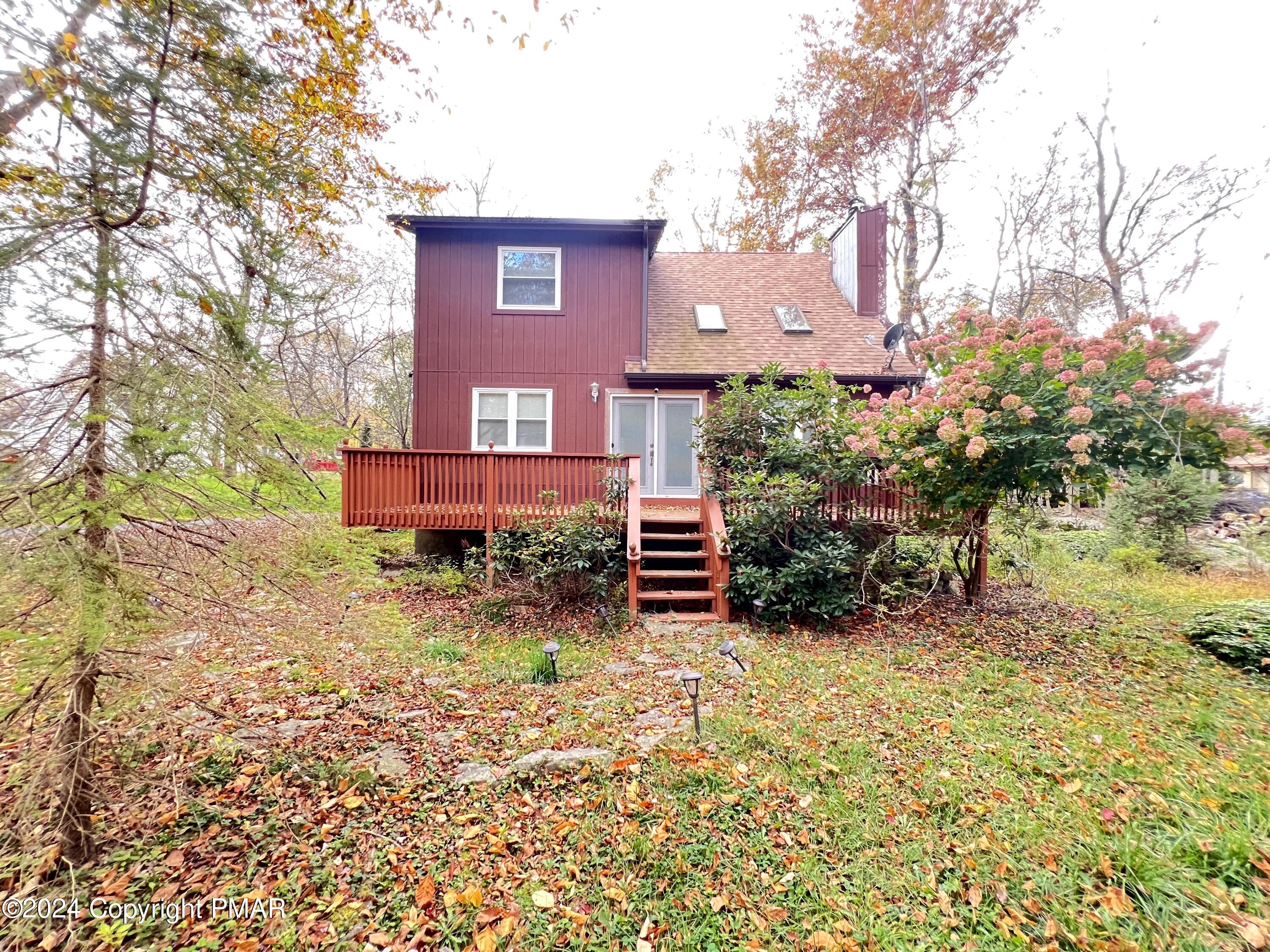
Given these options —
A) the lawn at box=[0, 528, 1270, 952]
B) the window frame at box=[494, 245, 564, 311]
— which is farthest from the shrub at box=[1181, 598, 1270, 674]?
the window frame at box=[494, 245, 564, 311]

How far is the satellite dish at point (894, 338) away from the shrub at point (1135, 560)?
15.7ft

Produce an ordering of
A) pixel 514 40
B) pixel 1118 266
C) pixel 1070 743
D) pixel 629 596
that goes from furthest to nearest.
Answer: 1. pixel 1118 266
2. pixel 629 596
3. pixel 514 40
4. pixel 1070 743

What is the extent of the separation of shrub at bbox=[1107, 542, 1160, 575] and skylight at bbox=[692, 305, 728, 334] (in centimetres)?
739

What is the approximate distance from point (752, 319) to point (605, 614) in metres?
7.00

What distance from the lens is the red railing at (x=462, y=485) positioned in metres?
6.57

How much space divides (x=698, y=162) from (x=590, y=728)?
20882 mm

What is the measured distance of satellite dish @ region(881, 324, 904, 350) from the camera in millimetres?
8789

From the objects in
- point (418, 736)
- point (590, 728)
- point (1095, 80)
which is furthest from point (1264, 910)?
point (1095, 80)

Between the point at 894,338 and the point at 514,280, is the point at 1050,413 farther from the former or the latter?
the point at 514,280

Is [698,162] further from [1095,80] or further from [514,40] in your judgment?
[514,40]

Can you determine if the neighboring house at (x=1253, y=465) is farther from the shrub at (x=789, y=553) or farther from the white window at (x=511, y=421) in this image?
the white window at (x=511, y=421)

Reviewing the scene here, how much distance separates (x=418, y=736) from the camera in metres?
3.54

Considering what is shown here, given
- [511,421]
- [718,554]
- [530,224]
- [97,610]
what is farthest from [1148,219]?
[97,610]

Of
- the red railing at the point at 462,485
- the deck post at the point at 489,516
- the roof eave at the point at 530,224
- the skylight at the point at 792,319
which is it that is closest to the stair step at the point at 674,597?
the red railing at the point at 462,485
